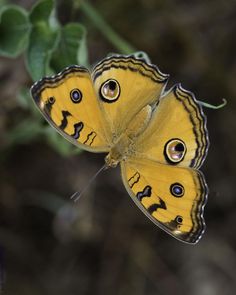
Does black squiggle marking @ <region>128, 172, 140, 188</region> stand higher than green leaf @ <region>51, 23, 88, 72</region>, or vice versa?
green leaf @ <region>51, 23, 88, 72</region>

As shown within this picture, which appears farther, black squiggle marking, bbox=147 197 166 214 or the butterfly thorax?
the butterfly thorax

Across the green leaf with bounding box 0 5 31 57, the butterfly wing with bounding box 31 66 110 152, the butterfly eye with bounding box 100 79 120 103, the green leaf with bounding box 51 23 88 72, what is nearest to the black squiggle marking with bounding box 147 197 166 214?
the butterfly wing with bounding box 31 66 110 152

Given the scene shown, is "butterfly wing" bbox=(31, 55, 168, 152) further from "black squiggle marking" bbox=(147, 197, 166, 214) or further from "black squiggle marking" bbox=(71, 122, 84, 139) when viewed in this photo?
"black squiggle marking" bbox=(147, 197, 166, 214)

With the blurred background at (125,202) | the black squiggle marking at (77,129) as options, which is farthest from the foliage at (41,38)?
the blurred background at (125,202)

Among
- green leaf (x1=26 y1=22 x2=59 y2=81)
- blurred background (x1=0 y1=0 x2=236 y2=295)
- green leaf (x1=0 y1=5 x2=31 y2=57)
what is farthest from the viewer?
blurred background (x1=0 y1=0 x2=236 y2=295)

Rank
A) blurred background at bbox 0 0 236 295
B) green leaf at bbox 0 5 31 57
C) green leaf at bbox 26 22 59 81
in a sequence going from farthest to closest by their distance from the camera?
blurred background at bbox 0 0 236 295 → green leaf at bbox 0 5 31 57 → green leaf at bbox 26 22 59 81

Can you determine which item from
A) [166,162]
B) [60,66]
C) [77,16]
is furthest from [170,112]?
[77,16]
